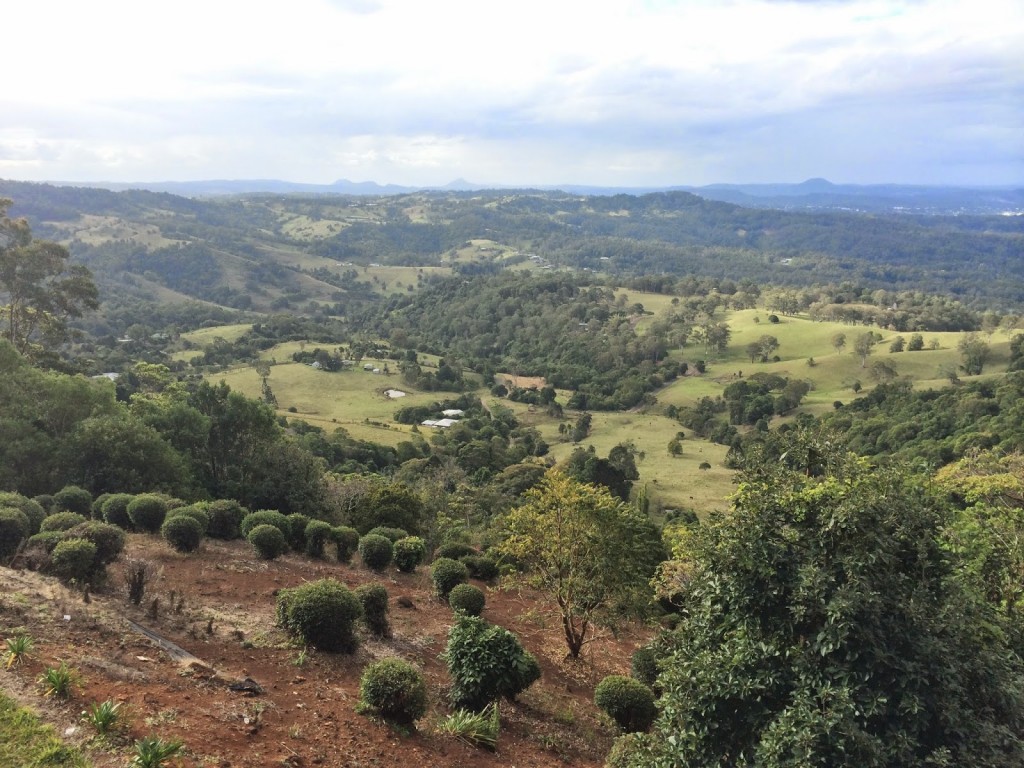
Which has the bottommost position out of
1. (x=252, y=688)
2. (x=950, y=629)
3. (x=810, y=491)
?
(x=252, y=688)

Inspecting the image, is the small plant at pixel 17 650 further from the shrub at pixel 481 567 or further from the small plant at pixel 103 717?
the shrub at pixel 481 567

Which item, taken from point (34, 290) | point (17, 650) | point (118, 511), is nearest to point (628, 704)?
point (17, 650)

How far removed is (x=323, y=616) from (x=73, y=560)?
20.3ft

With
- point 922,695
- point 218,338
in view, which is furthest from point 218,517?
point 218,338

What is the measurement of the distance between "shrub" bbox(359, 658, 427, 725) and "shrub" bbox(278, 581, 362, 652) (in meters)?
2.48

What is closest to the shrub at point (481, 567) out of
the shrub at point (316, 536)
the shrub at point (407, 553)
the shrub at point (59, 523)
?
the shrub at point (407, 553)

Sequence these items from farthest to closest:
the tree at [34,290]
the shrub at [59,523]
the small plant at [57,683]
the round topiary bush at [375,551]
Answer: the tree at [34,290] < the round topiary bush at [375,551] < the shrub at [59,523] < the small plant at [57,683]

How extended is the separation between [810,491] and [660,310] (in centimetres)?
15463

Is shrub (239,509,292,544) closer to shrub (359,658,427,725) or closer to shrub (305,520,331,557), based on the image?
shrub (305,520,331,557)

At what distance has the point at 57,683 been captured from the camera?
9.73 m

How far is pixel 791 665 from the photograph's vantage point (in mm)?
7535

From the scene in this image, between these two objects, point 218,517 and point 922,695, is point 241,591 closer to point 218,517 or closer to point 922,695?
point 218,517

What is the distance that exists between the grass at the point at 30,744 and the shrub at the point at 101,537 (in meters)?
6.95

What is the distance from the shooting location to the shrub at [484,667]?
12797 millimetres
